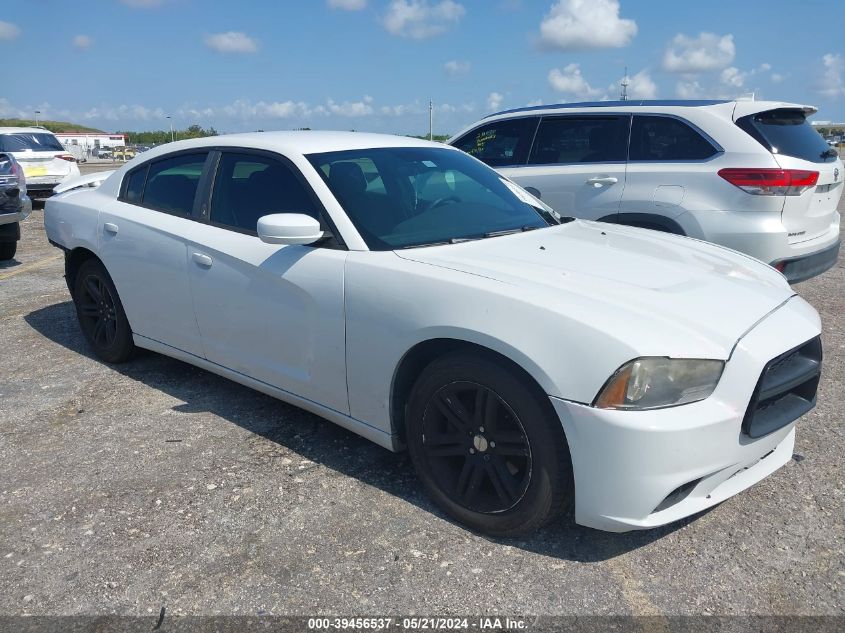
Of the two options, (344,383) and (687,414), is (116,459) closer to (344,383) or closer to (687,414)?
(344,383)

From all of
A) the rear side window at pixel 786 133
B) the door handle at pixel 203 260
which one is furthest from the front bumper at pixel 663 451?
the rear side window at pixel 786 133

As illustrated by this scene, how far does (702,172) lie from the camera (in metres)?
5.32

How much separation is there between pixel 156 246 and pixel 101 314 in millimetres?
1060

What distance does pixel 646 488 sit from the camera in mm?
2471

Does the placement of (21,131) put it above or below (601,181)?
below

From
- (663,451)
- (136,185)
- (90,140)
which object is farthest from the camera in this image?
(90,140)

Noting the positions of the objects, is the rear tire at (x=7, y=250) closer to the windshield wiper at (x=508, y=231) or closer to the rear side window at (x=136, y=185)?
the rear side window at (x=136, y=185)

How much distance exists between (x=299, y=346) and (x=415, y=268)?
76cm

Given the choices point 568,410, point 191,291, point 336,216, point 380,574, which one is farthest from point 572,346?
point 191,291

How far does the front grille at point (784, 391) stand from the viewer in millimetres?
2590

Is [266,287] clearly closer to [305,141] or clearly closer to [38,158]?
[305,141]

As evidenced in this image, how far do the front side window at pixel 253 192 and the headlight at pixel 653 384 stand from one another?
1694 millimetres

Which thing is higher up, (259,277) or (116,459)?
(259,277)

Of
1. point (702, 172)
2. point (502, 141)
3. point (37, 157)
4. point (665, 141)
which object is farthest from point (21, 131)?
point (702, 172)
